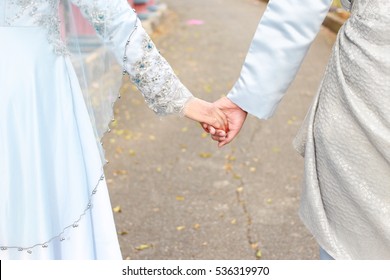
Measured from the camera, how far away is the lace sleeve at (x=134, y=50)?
2.21m

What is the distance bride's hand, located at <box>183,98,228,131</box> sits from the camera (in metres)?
2.56

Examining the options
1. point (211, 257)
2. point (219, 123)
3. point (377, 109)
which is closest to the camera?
point (377, 109)

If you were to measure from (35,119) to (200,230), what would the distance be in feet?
7.22

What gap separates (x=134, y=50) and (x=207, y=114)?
0.47 meters

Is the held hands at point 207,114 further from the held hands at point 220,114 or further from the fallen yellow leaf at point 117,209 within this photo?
the fallen yellow leaf at point 117,209

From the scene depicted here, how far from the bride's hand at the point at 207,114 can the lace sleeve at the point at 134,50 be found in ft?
0.39

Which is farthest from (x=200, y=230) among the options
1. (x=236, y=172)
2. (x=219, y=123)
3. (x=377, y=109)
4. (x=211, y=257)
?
(x=377, y=109)

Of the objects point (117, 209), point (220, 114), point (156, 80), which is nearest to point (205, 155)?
point (117, 209)

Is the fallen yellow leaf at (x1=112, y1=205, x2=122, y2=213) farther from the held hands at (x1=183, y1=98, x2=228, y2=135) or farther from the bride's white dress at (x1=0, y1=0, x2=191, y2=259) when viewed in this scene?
the bride's white dress at (x1=0, y1=0, x2=191, y2=259)

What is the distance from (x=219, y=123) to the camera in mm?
2645

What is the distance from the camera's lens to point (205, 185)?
16.0ft

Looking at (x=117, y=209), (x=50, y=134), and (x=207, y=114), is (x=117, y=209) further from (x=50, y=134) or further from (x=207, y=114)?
(x=50, y=134)

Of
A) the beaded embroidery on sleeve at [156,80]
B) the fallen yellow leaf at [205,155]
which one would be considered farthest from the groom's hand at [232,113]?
the fallen yellow leaf at [205,155]

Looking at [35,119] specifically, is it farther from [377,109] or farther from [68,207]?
[377,109]
